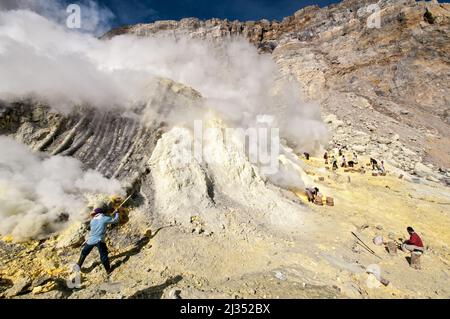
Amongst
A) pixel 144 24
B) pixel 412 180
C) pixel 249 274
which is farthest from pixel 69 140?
pixel 144 24

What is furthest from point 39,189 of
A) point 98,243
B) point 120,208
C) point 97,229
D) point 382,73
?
point 382,73

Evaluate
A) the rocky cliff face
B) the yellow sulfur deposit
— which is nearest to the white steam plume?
the yellow sulfur deposit

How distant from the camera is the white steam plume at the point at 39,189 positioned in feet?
18.3

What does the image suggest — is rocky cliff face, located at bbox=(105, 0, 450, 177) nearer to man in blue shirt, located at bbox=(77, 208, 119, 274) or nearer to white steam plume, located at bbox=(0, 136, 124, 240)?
white steam plume, located at bbox=(0, 136, 124, 240)

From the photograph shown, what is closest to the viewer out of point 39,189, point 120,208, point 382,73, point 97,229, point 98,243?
point 98,243

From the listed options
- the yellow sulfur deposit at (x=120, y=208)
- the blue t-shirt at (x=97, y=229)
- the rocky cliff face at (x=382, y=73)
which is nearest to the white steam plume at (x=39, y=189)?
the yellow sulfur deposit at (x=120, y=208)

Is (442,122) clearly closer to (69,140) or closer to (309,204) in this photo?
(309,204)

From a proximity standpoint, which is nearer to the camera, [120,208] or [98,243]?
[98,243]

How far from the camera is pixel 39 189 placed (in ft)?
20.0

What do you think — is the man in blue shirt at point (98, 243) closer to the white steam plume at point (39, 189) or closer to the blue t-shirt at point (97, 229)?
the blue t-shirt at point (97, 229)

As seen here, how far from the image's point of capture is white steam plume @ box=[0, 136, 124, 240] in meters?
5.58

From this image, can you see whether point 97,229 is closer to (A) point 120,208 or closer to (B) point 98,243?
(B) point 98,243

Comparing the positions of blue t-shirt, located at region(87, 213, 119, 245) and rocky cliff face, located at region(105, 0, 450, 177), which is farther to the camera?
rocky cliff face, located at region(105, 0, 450, 177)

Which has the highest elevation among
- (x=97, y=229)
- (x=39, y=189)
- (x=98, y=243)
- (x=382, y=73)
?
(x=382, y=73)
